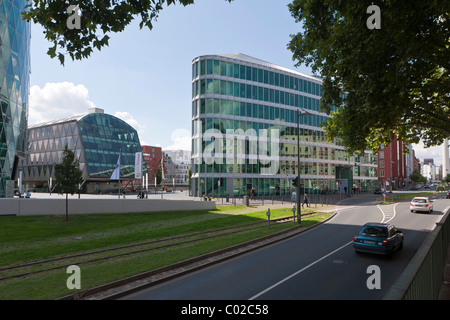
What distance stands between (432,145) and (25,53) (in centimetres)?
4772

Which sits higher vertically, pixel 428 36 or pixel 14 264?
pixel 428 36

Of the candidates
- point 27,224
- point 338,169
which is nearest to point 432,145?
point 27,224

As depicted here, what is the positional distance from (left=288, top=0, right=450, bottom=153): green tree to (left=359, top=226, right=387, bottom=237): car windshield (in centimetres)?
413

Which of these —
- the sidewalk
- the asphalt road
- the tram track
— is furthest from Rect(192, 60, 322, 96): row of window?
the sidewalk

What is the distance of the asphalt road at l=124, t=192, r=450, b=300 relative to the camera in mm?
8508

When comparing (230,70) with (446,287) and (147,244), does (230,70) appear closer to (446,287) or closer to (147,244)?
(147,244)

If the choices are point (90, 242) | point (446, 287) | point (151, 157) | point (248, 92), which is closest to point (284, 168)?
point (248, 92)

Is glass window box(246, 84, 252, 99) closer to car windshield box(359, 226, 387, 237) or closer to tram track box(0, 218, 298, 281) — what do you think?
tram track box(0, 218, 298, 281)

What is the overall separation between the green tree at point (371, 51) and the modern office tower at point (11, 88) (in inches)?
1386

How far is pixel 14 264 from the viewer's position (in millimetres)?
11406

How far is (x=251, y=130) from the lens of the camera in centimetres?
5347

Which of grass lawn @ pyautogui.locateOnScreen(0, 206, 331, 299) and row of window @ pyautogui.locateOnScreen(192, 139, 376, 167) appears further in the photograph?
row of window @ pyautogui.locateOnScreen(192, 139, 376, 167)

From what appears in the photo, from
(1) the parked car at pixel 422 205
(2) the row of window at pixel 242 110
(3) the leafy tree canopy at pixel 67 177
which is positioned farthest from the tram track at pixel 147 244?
(2) the row of window at pixel 242 110
